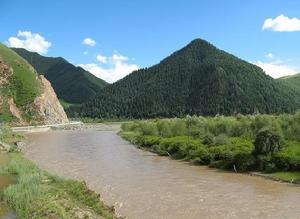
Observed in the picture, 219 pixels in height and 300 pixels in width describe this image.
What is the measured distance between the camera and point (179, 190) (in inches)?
1576

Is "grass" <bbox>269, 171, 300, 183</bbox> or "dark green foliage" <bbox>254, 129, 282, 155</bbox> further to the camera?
"dark green foliage" <bbox>254, 129, 282, 155</bbox>

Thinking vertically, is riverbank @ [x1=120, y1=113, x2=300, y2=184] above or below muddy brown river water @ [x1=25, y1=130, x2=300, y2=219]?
above

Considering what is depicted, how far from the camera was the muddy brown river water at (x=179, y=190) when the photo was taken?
104ft

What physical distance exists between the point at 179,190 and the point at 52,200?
13.1 metres

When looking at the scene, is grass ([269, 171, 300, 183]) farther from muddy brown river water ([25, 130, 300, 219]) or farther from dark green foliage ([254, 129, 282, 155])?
dark green foliage ([254, 129, 282, 155])

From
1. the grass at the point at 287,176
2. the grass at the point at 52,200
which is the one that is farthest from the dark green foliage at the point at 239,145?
the grass at the point at 52,200

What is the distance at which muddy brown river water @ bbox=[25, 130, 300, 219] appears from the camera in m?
31.8

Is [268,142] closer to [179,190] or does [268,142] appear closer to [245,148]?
[245,148]

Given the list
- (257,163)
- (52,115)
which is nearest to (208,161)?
(257,163)

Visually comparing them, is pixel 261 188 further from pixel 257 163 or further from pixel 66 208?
pixel 66 208

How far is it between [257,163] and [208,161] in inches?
347

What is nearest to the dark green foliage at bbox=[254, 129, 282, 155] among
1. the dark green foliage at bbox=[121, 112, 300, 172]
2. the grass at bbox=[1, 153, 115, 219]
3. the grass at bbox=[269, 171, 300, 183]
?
the dark green foliage at bbox=[121, 112, 300, 172]

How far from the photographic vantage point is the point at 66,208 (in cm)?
2845

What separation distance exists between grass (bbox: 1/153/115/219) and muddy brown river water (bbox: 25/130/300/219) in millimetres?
2266
